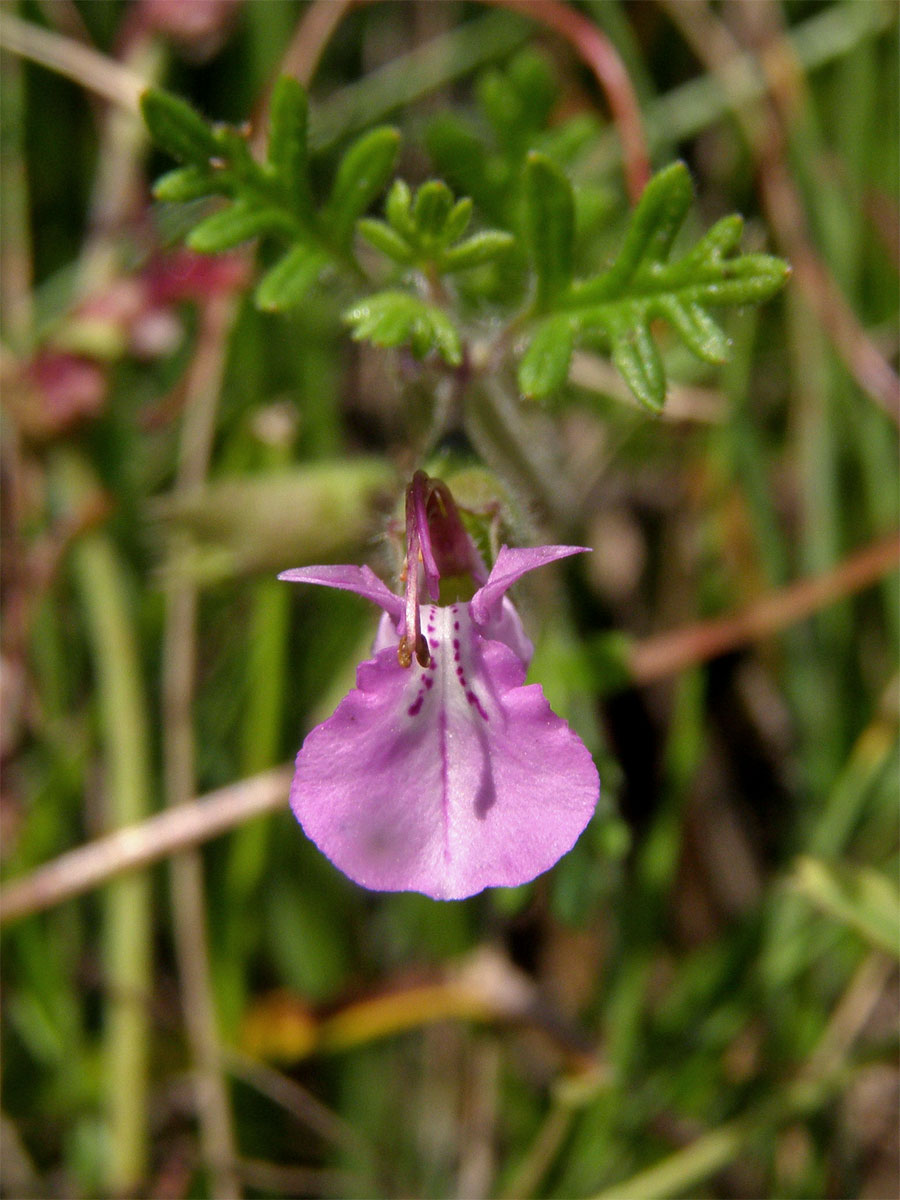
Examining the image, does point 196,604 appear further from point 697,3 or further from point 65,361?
point 697,3

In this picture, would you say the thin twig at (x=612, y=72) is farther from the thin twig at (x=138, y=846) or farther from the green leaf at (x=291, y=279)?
the thin twig at (x=138, y=846)

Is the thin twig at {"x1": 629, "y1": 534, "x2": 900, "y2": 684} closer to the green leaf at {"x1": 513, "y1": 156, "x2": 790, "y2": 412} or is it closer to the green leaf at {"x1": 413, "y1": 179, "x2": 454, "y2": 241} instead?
the green leaf at {"x1": 513, "y1": 156, "x2": 790, "y2": 412}

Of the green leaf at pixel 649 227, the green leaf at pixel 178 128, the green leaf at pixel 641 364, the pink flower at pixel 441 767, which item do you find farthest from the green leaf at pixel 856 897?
the green leaf at pixel 178 128

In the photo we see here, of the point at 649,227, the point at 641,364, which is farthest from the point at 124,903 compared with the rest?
the point at 649,227

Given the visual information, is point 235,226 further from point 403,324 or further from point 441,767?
point 441,767

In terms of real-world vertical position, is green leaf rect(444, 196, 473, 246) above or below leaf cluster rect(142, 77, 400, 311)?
below

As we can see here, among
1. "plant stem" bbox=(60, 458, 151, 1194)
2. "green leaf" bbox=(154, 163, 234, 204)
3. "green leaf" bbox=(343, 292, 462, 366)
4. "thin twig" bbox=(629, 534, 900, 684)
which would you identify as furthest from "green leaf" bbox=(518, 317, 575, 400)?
"plant stem" bbox=(60, 458, 151, 1194)
